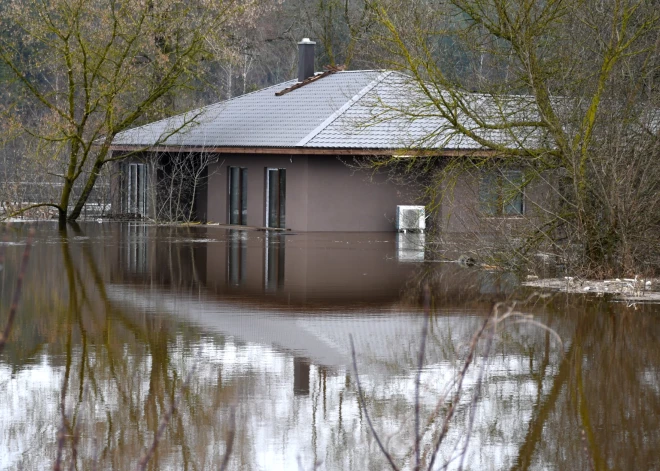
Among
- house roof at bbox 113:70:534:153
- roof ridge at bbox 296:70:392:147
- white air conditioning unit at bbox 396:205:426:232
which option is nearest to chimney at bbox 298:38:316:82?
house roof at bbox 113:70:534:153

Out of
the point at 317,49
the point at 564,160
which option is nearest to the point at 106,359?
the point at 564,160

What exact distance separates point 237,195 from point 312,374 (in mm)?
25174

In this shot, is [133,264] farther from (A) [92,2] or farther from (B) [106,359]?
(A) [92,2]

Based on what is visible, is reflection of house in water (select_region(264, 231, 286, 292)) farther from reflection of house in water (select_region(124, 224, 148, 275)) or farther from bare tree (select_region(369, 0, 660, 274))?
bare tree (select_region(369, 0, 660, 274))

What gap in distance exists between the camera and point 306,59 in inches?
1567

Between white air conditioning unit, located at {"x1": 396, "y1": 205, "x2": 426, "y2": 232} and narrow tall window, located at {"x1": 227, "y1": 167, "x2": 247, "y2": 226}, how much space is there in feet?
18.0

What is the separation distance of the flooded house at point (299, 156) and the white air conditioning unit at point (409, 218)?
0.14 feet

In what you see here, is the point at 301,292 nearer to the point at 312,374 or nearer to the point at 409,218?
the point at 312,374

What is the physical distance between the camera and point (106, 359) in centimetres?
1138

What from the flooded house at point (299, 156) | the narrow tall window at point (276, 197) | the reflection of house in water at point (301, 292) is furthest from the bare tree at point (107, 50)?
the reflection of house in water at point (301, 292)

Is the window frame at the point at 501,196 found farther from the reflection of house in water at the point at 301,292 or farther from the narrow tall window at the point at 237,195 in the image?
the narrow tall window at the point at 237,195

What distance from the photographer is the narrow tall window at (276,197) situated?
112ft

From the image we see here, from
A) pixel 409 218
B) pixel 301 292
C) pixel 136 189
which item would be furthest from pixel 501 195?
pixel 136 189

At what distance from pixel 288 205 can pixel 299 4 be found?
2554cm
